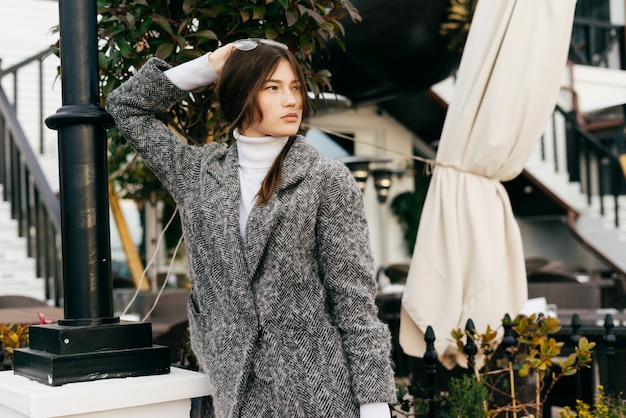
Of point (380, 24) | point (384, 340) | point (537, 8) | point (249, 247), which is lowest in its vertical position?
point (384, 340)

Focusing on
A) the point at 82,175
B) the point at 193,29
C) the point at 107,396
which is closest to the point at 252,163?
the point at 82,175

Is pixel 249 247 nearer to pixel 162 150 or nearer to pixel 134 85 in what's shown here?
pixel 162 150

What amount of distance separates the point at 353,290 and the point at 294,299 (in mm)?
133

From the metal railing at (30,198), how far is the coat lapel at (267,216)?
4.57 m

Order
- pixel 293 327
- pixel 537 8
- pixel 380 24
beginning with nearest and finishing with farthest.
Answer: pixel 293 327 → pixel 537 8 → pixel 380 24

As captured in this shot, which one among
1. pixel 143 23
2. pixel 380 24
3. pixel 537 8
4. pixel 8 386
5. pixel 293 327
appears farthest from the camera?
pixel 380 24

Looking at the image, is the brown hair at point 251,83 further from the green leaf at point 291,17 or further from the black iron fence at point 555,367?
the black iron fence at point 555,367

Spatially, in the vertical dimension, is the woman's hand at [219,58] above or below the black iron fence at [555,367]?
above

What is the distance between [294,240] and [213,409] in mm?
543

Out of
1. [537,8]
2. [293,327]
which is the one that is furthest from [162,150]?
[537,8]

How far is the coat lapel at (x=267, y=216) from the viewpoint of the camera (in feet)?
5.70

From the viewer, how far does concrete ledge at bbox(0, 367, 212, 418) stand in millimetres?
1748

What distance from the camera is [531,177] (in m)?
10.7

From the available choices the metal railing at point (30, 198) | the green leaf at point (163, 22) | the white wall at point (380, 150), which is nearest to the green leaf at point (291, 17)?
the green leaf at point (163, 22)
